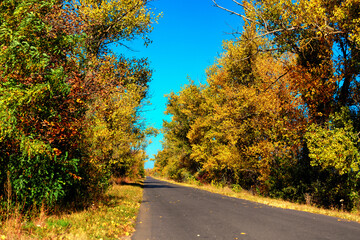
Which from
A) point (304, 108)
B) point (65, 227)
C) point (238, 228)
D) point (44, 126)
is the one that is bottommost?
point (65, 227)

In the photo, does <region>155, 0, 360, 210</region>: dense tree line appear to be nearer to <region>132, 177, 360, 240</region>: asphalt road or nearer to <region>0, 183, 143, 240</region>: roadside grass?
<region>132, 177, 360, 240</region>: asphalt road

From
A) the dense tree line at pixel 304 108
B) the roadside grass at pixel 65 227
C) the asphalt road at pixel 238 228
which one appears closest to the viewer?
the roadside grass at pixel 65 227

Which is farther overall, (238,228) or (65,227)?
(238,228)

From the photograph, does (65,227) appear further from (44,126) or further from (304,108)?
(304,108)

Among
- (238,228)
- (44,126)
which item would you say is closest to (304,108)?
(238,228)

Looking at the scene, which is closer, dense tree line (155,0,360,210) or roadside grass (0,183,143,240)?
roadside grass (0,183,143,240)

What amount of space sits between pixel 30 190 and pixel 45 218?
880 millimetres

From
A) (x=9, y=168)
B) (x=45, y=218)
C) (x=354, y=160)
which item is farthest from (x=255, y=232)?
(x=354, y=160)

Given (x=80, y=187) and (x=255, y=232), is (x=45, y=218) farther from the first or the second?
(x=255, y=232)

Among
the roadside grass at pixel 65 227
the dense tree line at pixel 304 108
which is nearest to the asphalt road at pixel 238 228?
the roadside grass at pixel 65 227

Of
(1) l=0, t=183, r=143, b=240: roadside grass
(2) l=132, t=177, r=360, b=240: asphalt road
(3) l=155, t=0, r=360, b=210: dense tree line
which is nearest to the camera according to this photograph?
(1) l=0, t=183, r=143, b=240: roadside grass

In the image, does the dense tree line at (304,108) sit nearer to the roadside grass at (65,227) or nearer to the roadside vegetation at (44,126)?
the roadside vegetation at (44,126)

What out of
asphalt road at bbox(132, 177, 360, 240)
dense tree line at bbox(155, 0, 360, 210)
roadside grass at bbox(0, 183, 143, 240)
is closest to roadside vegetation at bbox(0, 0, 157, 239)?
roadside grass at bbox(0, 183, 143, 240)

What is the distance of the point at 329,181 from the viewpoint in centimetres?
1515
